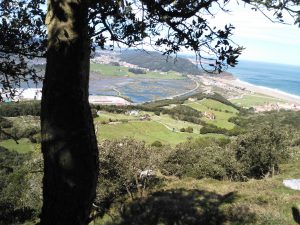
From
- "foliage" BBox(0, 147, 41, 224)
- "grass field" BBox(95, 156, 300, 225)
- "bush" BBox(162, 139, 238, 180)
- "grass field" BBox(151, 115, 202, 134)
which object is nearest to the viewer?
"grass field" BBox(95, 156, 300, 225)

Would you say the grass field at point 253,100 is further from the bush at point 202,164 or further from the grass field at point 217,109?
the bush at point 202,164

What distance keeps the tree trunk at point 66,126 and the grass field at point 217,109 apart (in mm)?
110161

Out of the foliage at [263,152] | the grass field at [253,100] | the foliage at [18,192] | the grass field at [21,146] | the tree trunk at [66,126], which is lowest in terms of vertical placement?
Answer: the grass field at [253,100]

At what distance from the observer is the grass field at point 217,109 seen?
4585 inches

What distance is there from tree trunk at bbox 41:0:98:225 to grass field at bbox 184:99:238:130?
361ft

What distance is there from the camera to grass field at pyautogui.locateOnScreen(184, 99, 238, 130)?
116 meters

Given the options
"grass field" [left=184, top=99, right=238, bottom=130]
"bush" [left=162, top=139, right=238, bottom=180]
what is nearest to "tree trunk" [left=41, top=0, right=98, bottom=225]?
"bush" [left=162, top=139, right=238, bottom=180]

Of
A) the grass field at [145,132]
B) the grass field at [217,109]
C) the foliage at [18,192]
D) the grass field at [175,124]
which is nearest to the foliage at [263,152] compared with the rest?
the foliage at [18,192]

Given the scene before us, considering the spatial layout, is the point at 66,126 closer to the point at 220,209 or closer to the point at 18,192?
the point at 220,209

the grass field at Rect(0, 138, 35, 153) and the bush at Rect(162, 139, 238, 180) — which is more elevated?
the bush at Rect(162, 139, 238, 180)

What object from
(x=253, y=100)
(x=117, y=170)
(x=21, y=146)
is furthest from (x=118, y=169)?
(x=253, y=100)

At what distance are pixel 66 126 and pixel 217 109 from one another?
458 feet

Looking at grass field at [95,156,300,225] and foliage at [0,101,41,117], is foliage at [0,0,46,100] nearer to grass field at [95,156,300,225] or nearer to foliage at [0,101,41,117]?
grass field at [95,156,300,225]

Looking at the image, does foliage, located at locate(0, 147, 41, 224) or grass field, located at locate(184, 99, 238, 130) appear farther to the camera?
grass field, located at locate(184, 99, 238, 130)
